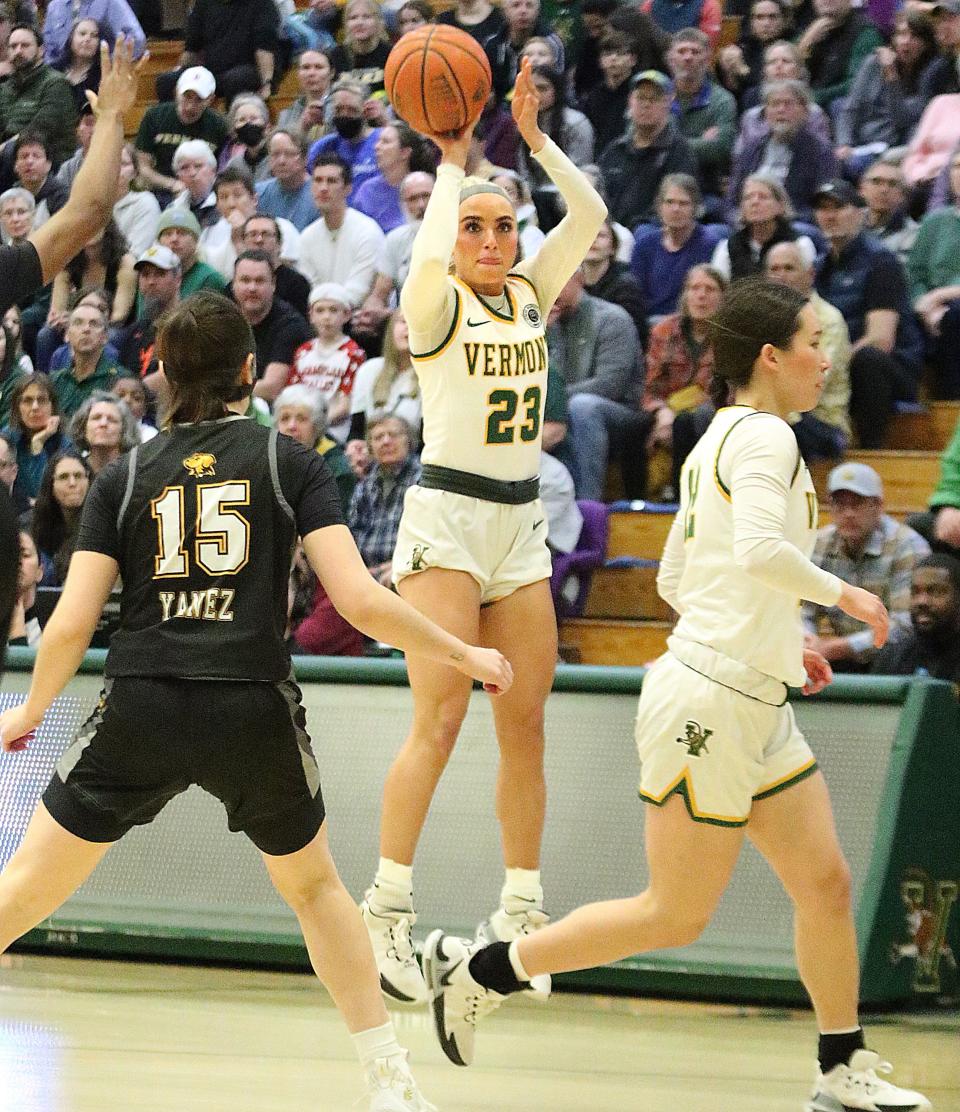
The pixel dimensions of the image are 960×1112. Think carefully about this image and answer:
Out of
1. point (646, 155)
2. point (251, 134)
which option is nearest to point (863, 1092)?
point (646, 155)

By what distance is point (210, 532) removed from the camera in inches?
159

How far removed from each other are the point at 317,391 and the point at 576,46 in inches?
164

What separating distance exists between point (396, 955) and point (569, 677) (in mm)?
1375

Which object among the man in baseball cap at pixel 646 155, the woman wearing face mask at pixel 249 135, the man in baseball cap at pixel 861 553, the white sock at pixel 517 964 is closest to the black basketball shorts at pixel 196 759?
the white sock at pixel 517 964

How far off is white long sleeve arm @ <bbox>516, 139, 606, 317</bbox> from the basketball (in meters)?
0.29

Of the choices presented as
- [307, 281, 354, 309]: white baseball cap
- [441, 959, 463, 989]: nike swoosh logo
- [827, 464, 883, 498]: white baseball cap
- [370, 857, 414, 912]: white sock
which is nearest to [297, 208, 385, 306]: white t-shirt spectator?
[307, 281, 354, 309]: white baseball cap

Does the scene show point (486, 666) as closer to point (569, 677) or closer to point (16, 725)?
point (16, 725)

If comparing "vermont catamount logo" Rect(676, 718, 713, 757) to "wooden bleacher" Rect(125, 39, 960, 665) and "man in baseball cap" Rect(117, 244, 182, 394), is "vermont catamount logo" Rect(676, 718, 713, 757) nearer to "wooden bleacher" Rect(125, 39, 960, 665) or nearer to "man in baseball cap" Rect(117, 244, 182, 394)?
"wooden bleacher" Rect(125, 39, 960, 665)

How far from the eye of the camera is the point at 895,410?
937 centimetres

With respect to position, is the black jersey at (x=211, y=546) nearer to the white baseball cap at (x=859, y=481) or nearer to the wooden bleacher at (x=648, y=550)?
the white baseball cap at (x=859, y=481)

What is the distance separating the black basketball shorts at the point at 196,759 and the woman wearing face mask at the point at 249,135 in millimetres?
10081

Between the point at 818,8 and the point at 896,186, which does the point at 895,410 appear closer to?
the point at 896,186

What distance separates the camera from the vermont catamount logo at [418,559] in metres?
5.51

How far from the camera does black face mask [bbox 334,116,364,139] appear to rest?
12648mm
